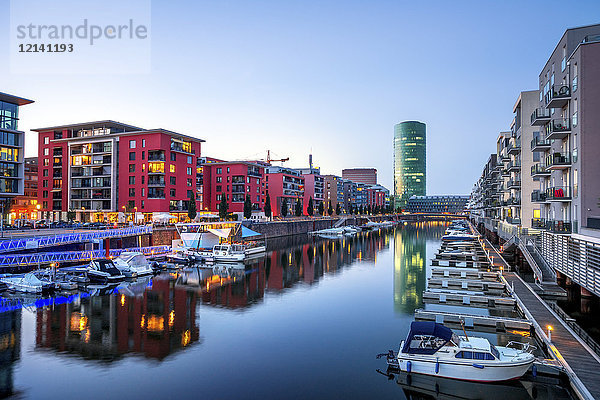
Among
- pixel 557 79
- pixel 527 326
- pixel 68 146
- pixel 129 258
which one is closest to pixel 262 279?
pixel 129 258

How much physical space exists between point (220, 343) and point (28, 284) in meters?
25.0

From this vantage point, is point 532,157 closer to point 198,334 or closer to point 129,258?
point 198,334

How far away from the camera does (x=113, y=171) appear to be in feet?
280

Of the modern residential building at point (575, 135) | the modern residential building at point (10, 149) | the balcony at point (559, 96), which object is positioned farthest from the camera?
the modern residential building at point (10, 149)

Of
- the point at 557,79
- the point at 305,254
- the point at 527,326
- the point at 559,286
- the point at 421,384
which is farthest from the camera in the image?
the point at 305,254

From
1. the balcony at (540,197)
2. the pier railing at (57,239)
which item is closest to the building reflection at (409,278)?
the balcony at (540,197)

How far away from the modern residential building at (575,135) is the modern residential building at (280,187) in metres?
106

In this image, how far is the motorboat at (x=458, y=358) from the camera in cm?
1917

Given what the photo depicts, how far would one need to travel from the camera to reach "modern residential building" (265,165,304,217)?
474ft

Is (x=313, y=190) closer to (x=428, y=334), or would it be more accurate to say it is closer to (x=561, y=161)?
(x=561, y=161)

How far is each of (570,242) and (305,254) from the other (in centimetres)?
4925

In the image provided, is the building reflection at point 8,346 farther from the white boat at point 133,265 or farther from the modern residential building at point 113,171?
the modern residential building at point 113,171

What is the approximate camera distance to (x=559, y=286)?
3684 centimetres

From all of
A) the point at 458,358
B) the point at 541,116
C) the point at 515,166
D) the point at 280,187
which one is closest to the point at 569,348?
the point at 458,358
